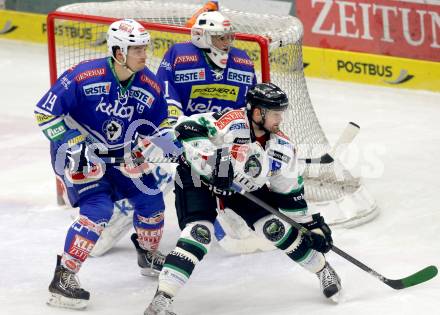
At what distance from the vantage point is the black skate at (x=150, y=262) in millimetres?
5883

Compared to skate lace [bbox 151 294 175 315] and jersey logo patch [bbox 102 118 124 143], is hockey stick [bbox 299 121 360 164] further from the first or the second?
skate lace [bbox 151 294 175 315]

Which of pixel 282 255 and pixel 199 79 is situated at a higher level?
pixel 199 79

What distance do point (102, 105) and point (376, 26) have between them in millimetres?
4304

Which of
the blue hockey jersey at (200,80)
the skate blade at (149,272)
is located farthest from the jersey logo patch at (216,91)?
the skate blade at (149,272)

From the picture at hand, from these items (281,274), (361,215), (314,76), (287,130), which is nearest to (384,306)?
(281,274)

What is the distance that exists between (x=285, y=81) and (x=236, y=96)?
2.28 feet

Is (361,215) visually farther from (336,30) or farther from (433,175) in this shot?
(336,30)

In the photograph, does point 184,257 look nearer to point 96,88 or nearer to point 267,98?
point 267,98

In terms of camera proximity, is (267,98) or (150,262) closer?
(267,98)

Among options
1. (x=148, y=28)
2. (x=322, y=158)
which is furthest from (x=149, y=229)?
(x=148, y=28)

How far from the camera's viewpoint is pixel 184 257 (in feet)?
16.5

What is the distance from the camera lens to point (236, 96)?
625cm

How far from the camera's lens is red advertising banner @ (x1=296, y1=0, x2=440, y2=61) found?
29.8 ft

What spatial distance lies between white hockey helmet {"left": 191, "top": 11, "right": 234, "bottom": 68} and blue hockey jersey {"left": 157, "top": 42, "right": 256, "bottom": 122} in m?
0.05
